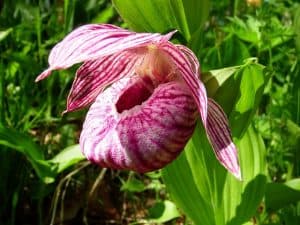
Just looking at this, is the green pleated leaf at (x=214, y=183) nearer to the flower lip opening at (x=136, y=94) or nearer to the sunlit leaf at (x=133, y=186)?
the flower lip opening at (x=136, y=94)

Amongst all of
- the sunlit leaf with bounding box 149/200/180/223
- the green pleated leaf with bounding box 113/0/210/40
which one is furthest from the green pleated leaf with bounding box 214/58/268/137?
the sunlit leaf with bounding box 149/200/180/223

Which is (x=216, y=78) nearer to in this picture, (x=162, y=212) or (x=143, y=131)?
(x=143, y=131)

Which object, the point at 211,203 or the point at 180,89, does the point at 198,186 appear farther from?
the point at 180,89

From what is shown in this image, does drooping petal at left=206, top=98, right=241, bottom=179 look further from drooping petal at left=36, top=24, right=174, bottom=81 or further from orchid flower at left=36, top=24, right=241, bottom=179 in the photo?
drooping petal at left=36, top=24, right=174, bottom=81

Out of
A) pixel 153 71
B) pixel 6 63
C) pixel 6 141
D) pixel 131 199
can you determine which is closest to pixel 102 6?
pixel 6 63

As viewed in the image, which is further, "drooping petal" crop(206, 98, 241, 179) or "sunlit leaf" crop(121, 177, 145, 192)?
"sunlit leaf" crop(121, 177, 145, 192)

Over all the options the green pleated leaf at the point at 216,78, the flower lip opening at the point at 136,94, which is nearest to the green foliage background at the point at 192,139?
the green pleated leaf at the point at 216,78

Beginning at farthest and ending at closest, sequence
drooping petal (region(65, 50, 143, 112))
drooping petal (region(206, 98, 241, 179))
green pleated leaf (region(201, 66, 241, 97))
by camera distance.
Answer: drooping petal (region(65, 50, 143, 112))
green pleated leaf (region(201, 66, 241, 97))
drooping petal (region(206, 98, 241, 179))
